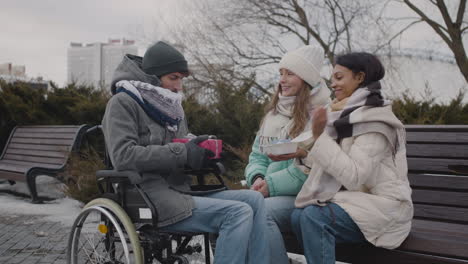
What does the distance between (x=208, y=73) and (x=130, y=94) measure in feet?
44.5

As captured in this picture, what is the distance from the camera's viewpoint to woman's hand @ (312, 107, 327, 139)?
2.89 meters

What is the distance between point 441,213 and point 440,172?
270mm

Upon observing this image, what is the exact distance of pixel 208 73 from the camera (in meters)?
16.5

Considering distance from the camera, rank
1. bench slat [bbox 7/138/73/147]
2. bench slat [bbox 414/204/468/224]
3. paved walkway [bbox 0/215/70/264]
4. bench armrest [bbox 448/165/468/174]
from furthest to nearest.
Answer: bench slat [bbox 7/138/73/147]
paved walkway [bbox 0/215/70/264]
bench armrest [bbox 448/165/468/174]
bench slat [bbox 414/204/468/224]

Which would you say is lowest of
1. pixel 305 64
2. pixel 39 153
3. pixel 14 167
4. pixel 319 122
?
pixel 14 167

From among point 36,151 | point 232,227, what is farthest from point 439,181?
point 36,151

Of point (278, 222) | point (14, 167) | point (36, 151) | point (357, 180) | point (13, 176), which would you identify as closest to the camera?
point (357, 180)

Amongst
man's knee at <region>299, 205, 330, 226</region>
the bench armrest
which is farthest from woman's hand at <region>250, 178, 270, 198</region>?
the bench armrest

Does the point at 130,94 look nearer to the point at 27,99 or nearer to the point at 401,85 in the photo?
the point at 27,99

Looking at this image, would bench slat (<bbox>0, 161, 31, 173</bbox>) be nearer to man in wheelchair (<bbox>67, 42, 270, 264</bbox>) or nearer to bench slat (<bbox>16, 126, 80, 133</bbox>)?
bench slat (<bbox>16, 126, 80, 133</bbox>)

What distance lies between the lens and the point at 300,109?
355 centimetres

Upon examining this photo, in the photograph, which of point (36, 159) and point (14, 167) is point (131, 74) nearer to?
point (14, 167)

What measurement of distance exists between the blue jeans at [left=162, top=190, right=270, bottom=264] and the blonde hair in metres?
0.65

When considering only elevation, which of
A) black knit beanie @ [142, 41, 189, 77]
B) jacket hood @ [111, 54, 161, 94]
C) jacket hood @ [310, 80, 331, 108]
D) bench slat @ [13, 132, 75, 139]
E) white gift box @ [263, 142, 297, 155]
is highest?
black knit beanie @ [142, 41, 189, 77]
